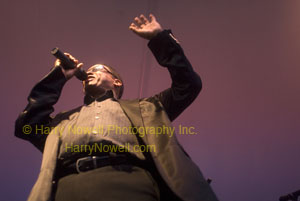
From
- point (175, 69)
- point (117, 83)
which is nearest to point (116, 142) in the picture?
point (175, 69)

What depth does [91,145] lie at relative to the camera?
1001mm

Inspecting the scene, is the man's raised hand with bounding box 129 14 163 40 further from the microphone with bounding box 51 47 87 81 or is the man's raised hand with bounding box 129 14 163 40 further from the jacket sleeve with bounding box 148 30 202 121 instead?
the microphone with bounding box 51 47 87 81

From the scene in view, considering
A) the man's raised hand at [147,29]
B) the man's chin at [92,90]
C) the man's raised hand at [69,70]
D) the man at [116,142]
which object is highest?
the man's raised hand at [147,29]

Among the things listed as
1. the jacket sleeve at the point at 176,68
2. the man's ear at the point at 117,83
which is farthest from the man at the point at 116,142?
the man's ear at the point at 117,83

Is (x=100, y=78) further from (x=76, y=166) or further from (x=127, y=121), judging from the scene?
(x=76, y=166)

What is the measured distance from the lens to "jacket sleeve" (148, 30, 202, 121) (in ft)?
3.90

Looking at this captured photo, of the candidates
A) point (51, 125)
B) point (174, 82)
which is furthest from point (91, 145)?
point (174, 82)

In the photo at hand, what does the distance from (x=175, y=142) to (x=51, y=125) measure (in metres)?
0.58

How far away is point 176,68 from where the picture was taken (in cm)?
118

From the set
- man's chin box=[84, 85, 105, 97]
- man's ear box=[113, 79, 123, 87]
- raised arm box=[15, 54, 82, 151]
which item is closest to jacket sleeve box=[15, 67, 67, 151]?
raised arm box=[15, 54, 82, 151]

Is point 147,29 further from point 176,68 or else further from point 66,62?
point 66,62

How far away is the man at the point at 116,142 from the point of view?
888 mm

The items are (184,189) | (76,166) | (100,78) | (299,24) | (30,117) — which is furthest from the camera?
(299,24)

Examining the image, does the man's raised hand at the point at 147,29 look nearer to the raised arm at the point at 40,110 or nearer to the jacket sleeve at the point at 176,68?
the jacket sleeve at the point at 176,68
